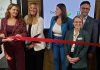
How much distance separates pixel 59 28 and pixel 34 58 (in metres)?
0.74

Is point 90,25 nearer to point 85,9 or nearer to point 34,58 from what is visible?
point 85,9

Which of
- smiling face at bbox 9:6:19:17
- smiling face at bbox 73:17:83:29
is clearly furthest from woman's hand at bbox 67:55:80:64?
smiling face at bbox 9:6:19:17

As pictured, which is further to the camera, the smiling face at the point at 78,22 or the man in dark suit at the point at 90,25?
the man in dark suit at the point at 90,25

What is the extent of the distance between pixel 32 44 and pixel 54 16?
678 millimetres

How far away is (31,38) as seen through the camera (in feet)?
16.8

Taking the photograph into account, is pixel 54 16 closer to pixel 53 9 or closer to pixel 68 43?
pixel 53 9

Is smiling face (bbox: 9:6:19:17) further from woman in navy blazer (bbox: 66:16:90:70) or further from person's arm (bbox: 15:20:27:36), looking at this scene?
woman in navy blazer (bbox: 66:16:90:70)

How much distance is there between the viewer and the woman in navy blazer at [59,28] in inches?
206

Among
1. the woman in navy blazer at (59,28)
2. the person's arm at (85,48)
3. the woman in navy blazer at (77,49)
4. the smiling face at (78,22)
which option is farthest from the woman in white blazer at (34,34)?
the person's arm at (85,48)

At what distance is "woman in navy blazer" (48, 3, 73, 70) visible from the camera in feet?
17.2

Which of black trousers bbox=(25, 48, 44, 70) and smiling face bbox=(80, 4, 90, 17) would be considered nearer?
smiling face bbox=(80, 4, 90, 17)

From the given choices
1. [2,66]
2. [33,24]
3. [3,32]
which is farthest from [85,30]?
[2,66]

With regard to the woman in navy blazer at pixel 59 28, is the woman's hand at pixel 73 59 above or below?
below

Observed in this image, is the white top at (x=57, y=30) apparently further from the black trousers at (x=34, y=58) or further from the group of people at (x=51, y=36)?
the black trousers at (x=34, y=58)
